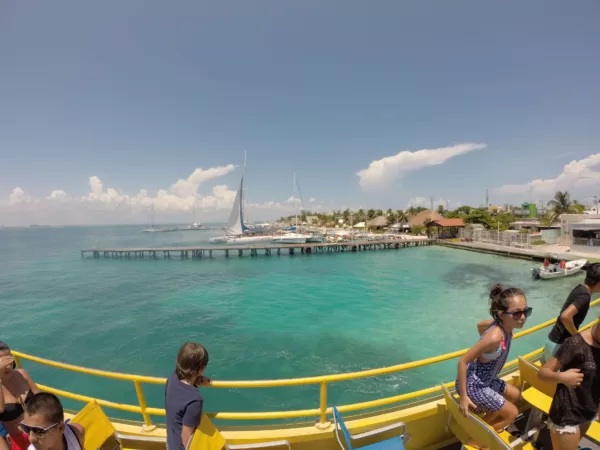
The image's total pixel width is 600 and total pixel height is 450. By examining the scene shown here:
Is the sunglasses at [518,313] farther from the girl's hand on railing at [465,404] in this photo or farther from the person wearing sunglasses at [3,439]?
the person wearing sunglasses at [3,439]

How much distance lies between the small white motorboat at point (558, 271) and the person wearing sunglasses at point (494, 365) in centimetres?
2838

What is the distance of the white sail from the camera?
63.6 m

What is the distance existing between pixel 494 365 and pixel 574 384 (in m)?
0.51

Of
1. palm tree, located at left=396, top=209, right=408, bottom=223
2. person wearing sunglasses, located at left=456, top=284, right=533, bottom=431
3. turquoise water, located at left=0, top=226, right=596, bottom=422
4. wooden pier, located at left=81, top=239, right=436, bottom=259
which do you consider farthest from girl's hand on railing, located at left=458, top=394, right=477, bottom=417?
palm tree, located at left=396, top=209, right=408, bottom=223

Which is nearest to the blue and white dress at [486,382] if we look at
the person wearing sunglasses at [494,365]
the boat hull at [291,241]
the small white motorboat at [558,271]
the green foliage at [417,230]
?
the person wearing sunglasses at [494,365]

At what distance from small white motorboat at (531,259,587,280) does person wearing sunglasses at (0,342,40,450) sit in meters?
31.7

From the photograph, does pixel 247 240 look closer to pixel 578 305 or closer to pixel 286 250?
pixel 286 250

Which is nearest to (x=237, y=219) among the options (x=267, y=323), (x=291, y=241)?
(x=291, y=241)

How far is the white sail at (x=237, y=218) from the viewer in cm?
6362

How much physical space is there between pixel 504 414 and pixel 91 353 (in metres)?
15.4

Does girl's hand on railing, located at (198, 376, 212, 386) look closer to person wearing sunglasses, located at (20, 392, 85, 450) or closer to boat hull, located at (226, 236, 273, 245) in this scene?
person wearing sunglasses, located at (20, 392, 85, 450)

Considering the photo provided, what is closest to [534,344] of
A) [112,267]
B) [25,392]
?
[25,392]

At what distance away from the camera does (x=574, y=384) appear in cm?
186

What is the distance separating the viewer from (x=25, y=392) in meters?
2.43
